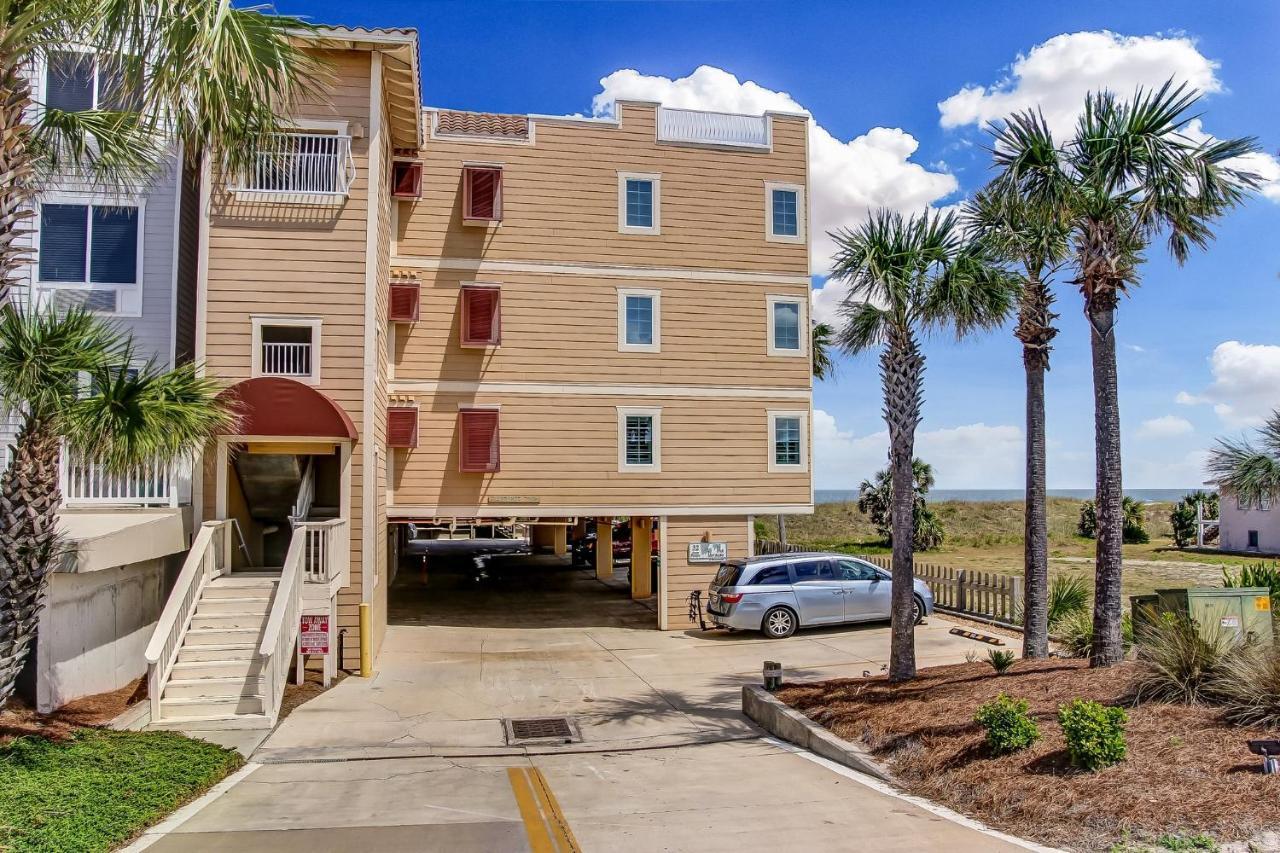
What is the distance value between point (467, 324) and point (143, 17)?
40.5 feet

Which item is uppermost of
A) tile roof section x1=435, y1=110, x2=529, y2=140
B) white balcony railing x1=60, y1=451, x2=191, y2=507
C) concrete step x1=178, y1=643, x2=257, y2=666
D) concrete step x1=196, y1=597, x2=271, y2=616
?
tile roof section x1=435, y1=110, x2=529, y2=140

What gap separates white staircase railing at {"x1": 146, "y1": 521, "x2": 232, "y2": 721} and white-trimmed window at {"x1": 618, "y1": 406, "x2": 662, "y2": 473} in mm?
8625

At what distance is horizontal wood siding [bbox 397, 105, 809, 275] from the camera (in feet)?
67.5

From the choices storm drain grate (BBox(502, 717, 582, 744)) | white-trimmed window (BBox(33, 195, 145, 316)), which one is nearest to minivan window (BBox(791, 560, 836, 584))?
storm drain grate (BBox(502, 717, 582, 744))

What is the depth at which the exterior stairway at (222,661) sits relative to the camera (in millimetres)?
11906

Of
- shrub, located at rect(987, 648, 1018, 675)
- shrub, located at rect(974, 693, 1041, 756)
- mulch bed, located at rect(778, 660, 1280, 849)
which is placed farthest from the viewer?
shrub, located at rect(987, 648, 1018, 675)

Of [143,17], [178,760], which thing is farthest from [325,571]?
[143,17]

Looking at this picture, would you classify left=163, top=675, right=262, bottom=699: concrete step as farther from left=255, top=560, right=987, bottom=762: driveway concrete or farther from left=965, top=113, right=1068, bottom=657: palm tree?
left=965, top=113, right=1068, bottom=657: palm tree

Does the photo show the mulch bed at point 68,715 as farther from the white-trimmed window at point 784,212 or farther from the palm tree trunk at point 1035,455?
the white-trimmed window at point 784,212

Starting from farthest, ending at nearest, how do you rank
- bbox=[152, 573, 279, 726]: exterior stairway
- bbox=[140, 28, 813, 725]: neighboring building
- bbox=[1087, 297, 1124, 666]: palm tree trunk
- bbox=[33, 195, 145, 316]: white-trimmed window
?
bbox=[33, 195, 145, 316]: white-trimmed window
bbox=[140, 28, 813, 725]: neighboring building
bbox=[152, 573, 279, 726]: exterior stairway
bbox=[1087, 297, 1124, 666]: palm tree trunk

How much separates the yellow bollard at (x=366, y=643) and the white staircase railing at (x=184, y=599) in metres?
2.39

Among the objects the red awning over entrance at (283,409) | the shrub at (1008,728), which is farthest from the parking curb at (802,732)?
the red awning over entrance at (283,409)

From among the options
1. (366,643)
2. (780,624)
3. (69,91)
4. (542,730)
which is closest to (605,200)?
(780,624)

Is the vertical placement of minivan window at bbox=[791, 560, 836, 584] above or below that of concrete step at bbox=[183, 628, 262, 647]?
above
